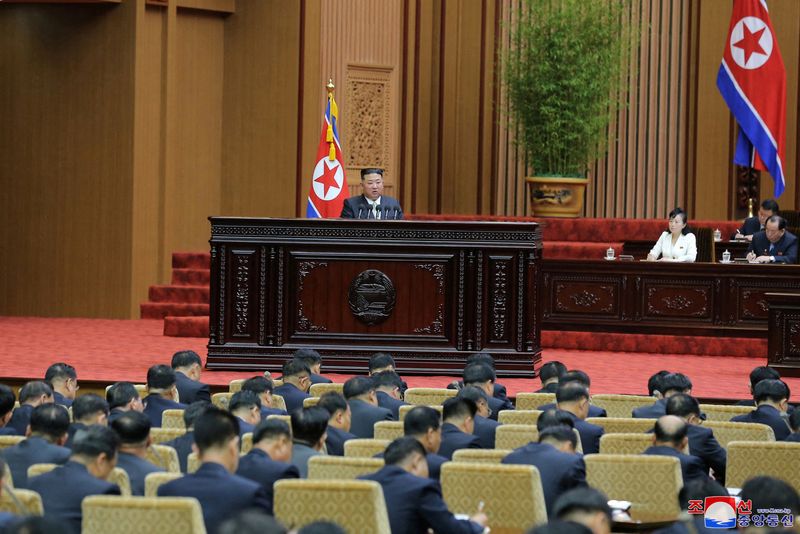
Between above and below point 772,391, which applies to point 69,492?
below

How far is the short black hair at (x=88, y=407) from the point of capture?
583 centimetres

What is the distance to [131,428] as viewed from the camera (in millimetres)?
5070

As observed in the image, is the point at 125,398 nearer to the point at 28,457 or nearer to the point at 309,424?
the point at 28,457

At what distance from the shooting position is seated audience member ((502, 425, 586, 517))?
504 cm

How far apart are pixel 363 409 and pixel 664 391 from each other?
1729 millimetres

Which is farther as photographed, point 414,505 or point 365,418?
point 365,418

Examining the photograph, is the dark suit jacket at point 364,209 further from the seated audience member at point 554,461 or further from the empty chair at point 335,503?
the empty chair at point 335,503

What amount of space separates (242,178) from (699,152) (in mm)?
5370

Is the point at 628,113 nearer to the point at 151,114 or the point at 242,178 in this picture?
the point at 242,178

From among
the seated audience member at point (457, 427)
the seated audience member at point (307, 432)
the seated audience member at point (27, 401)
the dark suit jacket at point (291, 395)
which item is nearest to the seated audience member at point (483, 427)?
the seated audience member at point (457, 427)

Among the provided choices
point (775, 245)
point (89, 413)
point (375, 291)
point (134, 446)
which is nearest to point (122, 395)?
point (89, 413)

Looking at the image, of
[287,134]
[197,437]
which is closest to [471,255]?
[287,134]

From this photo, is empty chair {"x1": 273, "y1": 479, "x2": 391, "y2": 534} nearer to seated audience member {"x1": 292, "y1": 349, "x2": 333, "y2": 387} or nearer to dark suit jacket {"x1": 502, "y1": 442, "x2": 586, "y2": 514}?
dark suit jacket {"x1": 502, "y1": 442, "x2": 586, "y2": 514}

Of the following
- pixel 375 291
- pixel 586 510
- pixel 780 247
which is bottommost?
pixel 586 510
